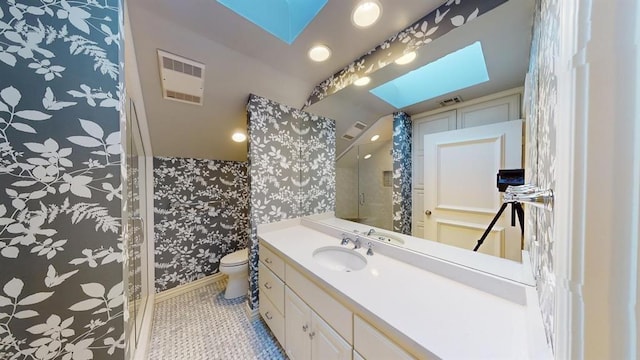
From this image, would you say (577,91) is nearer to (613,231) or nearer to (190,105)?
(613,231)

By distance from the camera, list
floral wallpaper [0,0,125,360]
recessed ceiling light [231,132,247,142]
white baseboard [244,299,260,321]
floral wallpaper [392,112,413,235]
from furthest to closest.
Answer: recessed ceiling light [231,132,247,142]
white baseboard [244,299,260,321]
floral wallpaper [392,112,413,235]
floral wallpaper [0,0,125,360]

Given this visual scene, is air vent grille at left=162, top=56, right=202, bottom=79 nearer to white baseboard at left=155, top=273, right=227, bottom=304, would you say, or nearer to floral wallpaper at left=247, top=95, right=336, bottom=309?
floral wallpaper at left=247, top=95, right=336, bottom=309

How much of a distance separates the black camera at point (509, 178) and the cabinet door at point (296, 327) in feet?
3.65

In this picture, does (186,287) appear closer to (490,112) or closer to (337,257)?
(337,257)

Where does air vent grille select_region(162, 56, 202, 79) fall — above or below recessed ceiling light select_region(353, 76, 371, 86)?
above

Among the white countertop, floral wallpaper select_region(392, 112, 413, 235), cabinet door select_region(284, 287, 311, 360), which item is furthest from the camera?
floral wallpaper select_region(392, 112, 413, 235)

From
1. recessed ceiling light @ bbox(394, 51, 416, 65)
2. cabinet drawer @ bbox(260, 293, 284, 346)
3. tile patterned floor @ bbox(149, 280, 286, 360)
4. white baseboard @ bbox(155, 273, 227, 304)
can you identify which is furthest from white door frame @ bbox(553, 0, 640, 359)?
white baseboard @ bbox(155, 273, 227, 304)

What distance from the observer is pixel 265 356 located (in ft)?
4.50

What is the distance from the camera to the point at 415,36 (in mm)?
1041

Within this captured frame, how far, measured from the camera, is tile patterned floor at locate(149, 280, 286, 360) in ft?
4.55

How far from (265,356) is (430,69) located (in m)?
2.12

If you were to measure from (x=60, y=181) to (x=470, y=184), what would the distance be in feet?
5.41

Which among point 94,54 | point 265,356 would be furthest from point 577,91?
point 265,356

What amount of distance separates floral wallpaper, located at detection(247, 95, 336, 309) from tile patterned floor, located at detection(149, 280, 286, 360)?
0.21m
